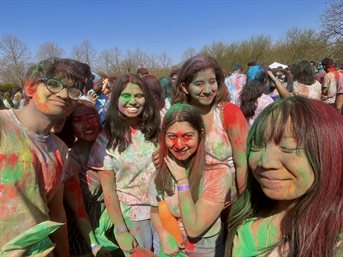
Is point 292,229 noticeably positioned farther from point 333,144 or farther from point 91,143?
point 91,143

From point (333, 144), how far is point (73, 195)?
1699 mm

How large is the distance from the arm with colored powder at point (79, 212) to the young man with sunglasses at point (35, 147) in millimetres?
412

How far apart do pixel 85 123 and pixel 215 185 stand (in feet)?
3.53

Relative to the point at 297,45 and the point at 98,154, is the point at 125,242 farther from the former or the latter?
the point at 297,45

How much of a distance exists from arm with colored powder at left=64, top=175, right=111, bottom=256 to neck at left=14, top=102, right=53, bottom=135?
0.65 meters

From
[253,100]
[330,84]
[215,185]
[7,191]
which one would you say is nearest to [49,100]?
[7,191]

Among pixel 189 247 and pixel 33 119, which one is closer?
pixel 33 119

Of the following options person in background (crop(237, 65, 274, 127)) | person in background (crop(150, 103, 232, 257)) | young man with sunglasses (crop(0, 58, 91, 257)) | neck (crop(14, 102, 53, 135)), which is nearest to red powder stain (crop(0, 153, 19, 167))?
young man with sunglasses (crop(0, 58, 91, 257))

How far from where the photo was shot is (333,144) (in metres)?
1.02

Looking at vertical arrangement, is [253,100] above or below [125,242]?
above

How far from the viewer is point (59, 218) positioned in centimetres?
187

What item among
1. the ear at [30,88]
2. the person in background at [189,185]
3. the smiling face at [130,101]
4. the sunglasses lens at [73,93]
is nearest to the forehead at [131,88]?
the smiling face at [130,101]

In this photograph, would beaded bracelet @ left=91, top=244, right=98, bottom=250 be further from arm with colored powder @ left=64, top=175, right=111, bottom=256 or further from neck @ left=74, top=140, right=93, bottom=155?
neck @ left=74, top=140, right=93, bottom=155

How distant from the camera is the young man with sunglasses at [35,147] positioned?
145 centimetres
